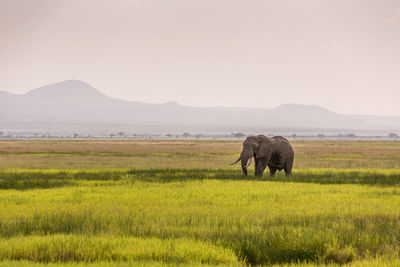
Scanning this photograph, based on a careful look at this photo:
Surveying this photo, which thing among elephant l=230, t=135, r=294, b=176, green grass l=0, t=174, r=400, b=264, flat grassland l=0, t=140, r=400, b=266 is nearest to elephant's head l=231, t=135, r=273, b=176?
elephant l=230, t=135, r=294, b=176

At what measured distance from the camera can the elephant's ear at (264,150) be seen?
2458 cm

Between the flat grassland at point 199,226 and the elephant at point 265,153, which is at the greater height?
the elephant at point 265,153

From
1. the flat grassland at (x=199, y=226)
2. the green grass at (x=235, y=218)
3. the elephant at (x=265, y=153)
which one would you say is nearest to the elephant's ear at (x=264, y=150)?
the elephant at (x=265, y=153)

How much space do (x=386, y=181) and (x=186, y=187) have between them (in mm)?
10589

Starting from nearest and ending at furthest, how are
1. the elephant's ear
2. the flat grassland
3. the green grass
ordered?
the flat grassland < the green grass < the elephant's ear

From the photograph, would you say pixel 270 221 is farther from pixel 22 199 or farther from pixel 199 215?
pixel 22 199

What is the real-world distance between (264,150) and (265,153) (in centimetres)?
17

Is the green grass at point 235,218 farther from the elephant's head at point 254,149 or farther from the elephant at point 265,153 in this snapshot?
the elephant at point 265,153

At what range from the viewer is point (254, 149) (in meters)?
24.6

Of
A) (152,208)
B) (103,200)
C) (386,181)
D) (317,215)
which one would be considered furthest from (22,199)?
(386,181)

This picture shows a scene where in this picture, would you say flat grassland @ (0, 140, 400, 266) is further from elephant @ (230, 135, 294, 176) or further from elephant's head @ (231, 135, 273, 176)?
elephant @ (230, 135, 294, 176)

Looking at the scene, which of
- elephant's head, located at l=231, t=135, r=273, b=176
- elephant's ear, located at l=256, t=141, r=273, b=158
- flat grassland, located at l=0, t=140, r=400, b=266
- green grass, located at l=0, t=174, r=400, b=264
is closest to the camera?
flat grassland, located at l=0, t=140, r=400, b=266

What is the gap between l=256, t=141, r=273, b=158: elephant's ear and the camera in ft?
80.6

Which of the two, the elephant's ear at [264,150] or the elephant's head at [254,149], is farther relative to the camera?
the elephant's ear at [264,150]
